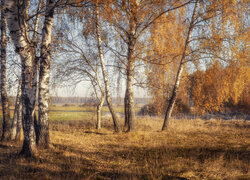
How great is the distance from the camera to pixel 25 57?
4.93 m

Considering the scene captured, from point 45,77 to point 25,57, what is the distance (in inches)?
39.0

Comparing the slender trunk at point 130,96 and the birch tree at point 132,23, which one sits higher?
the birch tree at point 132,23

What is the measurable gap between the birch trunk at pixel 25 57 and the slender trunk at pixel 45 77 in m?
0.66

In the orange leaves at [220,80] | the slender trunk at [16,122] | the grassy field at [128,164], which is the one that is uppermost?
the orange leaves at [220,80]

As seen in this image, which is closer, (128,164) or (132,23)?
(128,164)

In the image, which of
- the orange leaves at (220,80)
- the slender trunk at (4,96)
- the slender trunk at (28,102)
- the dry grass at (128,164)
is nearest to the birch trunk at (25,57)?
the slender trunk at (28,102)

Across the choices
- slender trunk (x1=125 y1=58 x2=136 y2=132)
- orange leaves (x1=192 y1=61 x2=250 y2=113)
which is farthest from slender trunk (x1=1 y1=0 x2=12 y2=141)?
orange leaves (x1=192 y1=61 x2=250 y2=113)

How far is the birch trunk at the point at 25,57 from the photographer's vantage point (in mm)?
4695

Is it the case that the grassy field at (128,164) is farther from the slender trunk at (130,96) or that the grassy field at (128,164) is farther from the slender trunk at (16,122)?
the slender trunk at (130,96)

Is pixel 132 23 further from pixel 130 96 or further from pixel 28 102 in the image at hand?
pixel 28 102

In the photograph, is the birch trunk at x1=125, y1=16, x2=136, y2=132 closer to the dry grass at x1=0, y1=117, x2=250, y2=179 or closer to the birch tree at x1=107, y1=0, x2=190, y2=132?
the birch tree at x1=107, y1=0, x2=190, y2=132

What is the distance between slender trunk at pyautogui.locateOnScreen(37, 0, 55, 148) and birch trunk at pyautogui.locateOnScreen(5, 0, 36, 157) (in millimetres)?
657

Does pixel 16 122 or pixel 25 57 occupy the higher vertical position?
pixel 25 57

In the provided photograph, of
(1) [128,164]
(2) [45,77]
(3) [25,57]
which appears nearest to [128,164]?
(1) [128,164]
